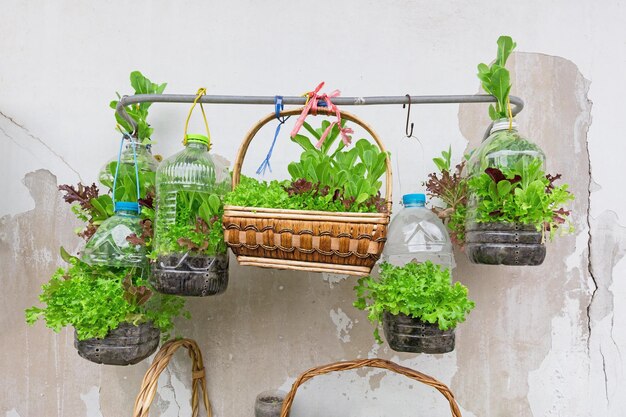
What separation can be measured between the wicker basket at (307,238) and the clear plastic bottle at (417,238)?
7.7 inches

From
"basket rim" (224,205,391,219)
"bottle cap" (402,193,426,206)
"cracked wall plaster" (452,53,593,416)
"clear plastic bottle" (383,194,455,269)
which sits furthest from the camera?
"cracked wall plaster" (452,53,593,416)

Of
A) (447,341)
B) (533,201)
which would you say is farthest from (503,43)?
(447,341)

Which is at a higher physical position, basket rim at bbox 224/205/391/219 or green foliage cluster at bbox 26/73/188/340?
basket rim at bbox 224/205/391/219

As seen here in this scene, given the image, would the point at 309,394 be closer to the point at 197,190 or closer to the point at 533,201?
the point at 197,190

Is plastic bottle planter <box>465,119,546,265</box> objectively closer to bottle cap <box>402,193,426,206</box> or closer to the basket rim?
bottle cap <box>402,193,426,206</box>

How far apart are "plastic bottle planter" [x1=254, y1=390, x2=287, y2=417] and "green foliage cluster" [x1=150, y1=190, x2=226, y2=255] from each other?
1.35ft

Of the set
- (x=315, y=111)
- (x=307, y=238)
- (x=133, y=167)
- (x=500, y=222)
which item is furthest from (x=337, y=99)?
(x=133, y=167)

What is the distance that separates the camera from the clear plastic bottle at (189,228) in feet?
2.79


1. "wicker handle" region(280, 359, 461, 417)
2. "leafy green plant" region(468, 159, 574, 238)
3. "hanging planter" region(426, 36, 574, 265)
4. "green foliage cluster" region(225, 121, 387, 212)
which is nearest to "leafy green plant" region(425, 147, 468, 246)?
"hanging planter" region(426, 36, 574, 265)

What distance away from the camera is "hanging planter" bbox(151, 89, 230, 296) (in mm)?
849

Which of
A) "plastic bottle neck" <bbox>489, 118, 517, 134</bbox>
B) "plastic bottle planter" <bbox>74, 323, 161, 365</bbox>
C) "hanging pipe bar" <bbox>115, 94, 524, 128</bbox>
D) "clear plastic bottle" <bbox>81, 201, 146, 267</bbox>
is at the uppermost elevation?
"hanging pipe bar" <bbox>115, 94, 524, 128</bbox>

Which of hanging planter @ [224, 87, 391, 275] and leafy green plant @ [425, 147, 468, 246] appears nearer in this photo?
hanging planter @ [224, 87, 391, 275]

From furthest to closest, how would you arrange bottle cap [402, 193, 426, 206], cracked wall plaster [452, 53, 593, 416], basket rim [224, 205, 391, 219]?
cracked wall plaster [452, 53, 593, 416] → bottle cap [402, 193, 426, 206] → basket rim [224, 205, 391, 219]

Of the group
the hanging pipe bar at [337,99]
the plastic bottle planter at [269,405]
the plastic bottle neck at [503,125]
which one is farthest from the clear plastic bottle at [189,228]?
the plastic bottle neck at [503,125]
